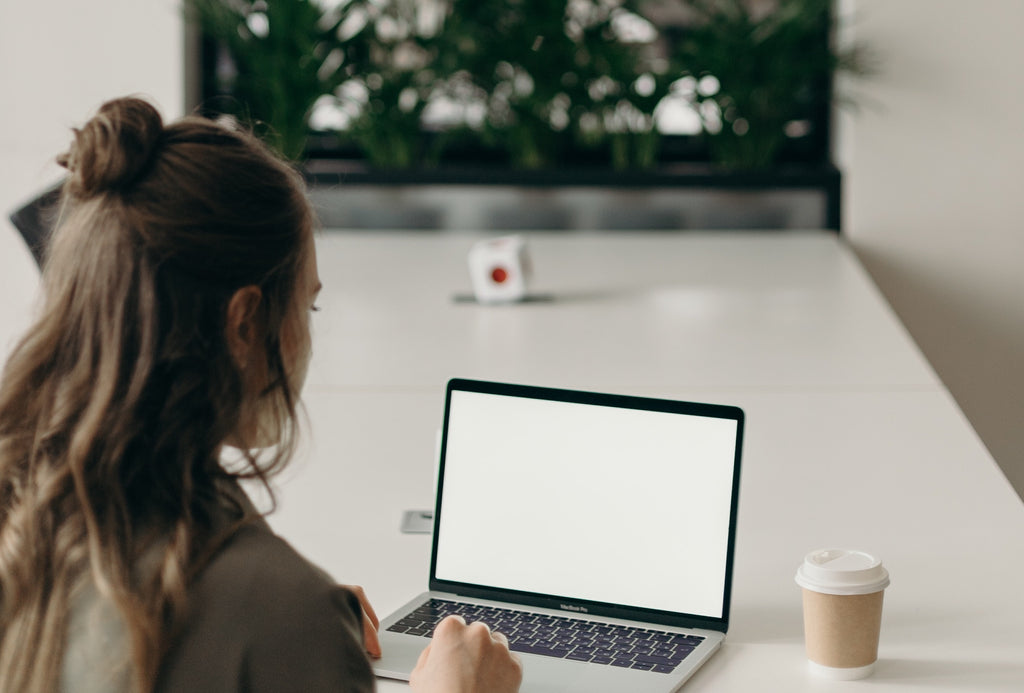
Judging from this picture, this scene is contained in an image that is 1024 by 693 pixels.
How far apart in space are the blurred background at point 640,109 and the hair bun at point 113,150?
2.58 metres

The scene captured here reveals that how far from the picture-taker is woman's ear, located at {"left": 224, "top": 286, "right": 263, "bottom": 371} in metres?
0.78

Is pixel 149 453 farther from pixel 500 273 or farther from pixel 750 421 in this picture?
pixel 500 273

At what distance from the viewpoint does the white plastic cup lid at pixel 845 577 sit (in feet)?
3.34

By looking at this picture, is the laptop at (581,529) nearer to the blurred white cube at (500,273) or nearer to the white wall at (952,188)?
the blurred white cube at (500,273)

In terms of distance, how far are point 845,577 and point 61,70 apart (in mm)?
3255

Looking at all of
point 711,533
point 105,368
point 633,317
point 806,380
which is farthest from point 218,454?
point 633,317

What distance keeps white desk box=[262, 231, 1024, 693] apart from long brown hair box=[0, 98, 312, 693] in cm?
36

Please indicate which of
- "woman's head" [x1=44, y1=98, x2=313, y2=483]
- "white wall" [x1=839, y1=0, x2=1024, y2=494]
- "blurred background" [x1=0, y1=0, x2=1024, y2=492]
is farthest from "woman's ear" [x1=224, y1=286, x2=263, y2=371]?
"white wall" [x1=839, y1=0, x2=1024, y2=494]

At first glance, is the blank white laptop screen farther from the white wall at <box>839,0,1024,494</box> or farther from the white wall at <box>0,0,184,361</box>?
the white wall at <box>0,0,184,361</box>

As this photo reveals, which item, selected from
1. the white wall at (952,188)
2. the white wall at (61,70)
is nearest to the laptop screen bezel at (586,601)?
the white wall at (952,188)

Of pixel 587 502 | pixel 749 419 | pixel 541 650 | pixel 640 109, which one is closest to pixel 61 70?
pixel 640 109

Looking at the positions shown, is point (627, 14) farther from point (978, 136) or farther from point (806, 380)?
point (806, 380)

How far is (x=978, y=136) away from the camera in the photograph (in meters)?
3.39

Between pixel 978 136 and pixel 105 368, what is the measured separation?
10.3 ft
